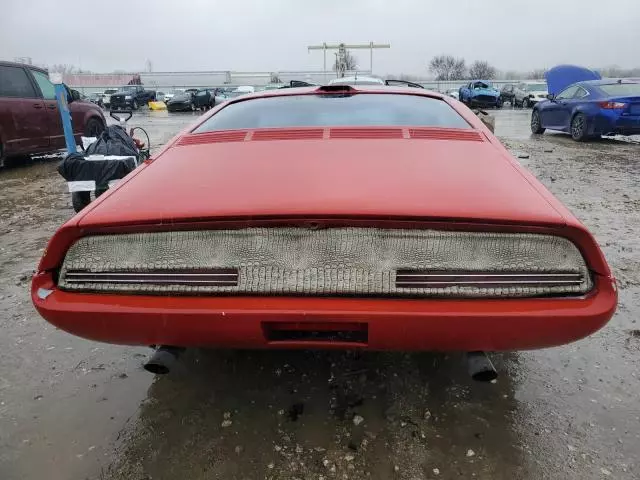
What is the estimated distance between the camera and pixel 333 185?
5.60ft

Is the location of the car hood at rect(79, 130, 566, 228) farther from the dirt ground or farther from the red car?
the dirt ground

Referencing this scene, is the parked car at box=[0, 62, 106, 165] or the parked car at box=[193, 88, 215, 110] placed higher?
the parked car at box=[0, 62, 106, 165]

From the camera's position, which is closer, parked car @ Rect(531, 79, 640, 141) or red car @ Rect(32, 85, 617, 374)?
red car @ Rect(32, 85, 617, 374)

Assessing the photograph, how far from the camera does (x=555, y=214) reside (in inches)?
61.7

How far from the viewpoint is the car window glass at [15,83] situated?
761 centimetres

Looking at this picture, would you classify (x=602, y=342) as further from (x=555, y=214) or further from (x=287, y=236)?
(x=287, y=236)

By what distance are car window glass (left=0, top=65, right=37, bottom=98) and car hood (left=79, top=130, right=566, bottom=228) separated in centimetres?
713

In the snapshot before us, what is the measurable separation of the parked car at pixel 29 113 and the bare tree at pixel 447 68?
69033mm

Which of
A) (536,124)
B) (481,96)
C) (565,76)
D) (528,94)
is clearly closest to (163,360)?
(536,124)

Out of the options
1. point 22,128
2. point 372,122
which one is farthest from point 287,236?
point 22,128

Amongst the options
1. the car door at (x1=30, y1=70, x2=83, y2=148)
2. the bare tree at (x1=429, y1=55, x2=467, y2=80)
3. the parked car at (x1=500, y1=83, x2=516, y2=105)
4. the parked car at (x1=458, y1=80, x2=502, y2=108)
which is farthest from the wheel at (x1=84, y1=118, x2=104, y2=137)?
the bare tree at (x1=429, y1=55, x2=467, y2=80)

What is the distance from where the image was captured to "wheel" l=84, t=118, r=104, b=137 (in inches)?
357

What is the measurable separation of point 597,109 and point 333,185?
10.3 meters

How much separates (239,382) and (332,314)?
91cm
